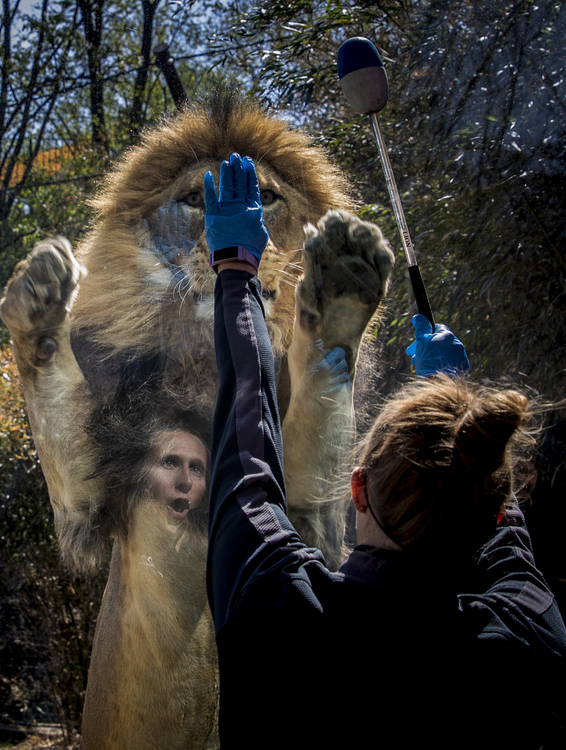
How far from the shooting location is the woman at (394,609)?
574 millimetres

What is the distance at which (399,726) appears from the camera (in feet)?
1.87

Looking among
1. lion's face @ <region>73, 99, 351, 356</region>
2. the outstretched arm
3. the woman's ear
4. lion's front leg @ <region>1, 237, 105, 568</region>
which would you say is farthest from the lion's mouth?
the woman's ear

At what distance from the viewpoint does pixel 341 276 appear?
100 centimetres

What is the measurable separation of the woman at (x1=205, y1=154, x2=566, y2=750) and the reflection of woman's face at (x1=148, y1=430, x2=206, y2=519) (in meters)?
0.44

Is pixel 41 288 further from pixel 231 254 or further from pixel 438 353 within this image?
pixel 438 353

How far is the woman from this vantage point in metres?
0.57

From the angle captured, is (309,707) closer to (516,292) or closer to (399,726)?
(399,726)

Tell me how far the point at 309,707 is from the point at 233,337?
1.36 ft

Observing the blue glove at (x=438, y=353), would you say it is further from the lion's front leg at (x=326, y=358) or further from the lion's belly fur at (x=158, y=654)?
the lion's belly fur at (x=158, y=654)

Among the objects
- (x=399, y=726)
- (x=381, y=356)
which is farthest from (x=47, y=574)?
(x=399, y=726)

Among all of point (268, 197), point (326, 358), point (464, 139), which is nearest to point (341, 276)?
point (326, 358)

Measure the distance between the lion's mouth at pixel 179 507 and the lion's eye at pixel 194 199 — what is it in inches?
21.2

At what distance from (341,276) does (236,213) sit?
0.20m

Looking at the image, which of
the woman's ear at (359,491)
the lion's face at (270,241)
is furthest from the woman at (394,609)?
the lion's face at (270,241)
